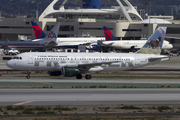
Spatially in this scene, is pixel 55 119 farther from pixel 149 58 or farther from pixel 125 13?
pixel 125 13

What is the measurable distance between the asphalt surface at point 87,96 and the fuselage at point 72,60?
12.2 meters

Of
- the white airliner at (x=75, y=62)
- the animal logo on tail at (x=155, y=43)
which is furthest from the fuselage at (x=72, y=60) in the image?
the animal logo on tail at (x=155, y=43)

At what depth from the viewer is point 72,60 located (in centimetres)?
4878

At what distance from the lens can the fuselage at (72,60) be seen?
47.5 meters

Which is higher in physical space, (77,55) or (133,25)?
(133,25)

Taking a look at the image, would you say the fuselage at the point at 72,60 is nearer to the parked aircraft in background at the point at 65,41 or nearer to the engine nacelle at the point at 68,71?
the engine nacelle at the point at 68,71

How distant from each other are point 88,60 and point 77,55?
1778 millimetres

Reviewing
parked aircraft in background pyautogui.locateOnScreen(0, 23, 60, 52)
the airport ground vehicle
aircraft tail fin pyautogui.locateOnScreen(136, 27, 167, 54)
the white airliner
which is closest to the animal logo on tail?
aircraft tail fin pyautogui.locateOnScreen(136, 27, 167, 54)

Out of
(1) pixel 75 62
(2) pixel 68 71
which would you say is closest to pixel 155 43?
(1) pixel 75 62

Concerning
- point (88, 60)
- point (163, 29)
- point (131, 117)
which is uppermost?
point (163, 29)

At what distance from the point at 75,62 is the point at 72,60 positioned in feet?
1.76

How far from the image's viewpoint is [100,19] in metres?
186

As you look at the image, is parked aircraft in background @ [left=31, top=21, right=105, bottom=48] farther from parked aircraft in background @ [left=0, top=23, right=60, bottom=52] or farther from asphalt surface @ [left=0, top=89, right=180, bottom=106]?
asphalt surface @ [left=0, top=89, right=180, bottom=106]

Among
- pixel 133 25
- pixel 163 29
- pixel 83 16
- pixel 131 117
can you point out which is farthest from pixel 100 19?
pixel 131 117
